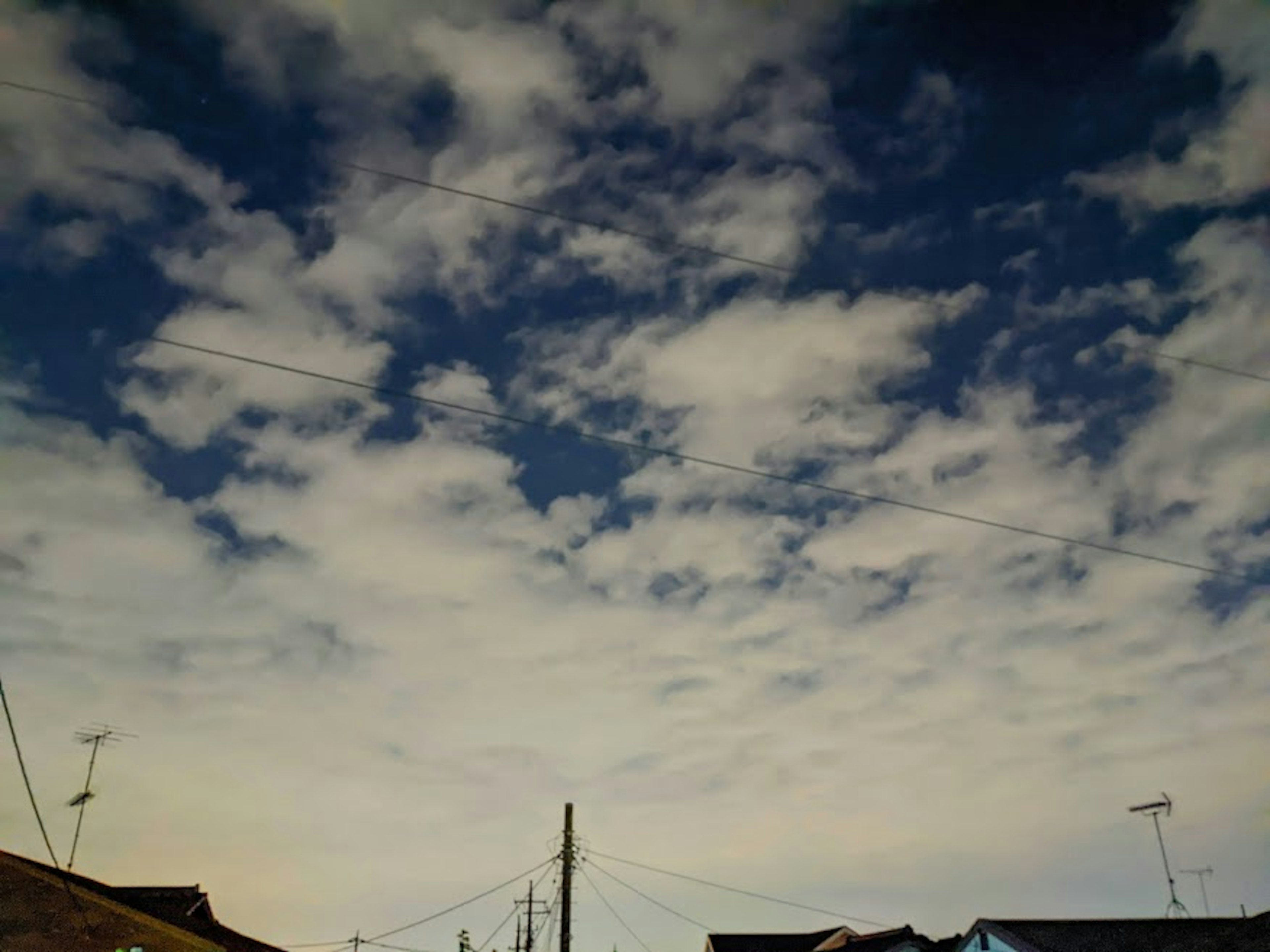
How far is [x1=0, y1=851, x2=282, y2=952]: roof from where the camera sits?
24.0 meters

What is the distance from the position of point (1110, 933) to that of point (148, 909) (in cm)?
3891

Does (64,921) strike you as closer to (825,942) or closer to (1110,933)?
(1110,933)

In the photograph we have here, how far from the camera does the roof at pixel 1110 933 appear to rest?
31.1 metres

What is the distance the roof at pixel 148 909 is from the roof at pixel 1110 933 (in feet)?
92.4

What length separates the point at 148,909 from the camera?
35.5 meters

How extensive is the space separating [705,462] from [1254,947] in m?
26.9

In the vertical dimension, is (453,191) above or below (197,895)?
above

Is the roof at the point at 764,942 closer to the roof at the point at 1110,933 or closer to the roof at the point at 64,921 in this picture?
the roof at the point at 1110,933

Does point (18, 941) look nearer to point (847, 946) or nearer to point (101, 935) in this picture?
point (101, 935)

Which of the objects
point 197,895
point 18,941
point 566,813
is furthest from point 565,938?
point 197,895

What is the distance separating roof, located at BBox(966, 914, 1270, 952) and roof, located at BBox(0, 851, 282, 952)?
1109 inches

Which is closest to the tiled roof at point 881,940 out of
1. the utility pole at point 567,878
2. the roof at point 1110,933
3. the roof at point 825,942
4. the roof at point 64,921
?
the roof at point 825,942

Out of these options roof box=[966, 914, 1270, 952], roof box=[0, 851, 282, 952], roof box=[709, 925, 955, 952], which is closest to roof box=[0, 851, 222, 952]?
roof box=[0, 851, 282, 952]

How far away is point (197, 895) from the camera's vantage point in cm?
4041
